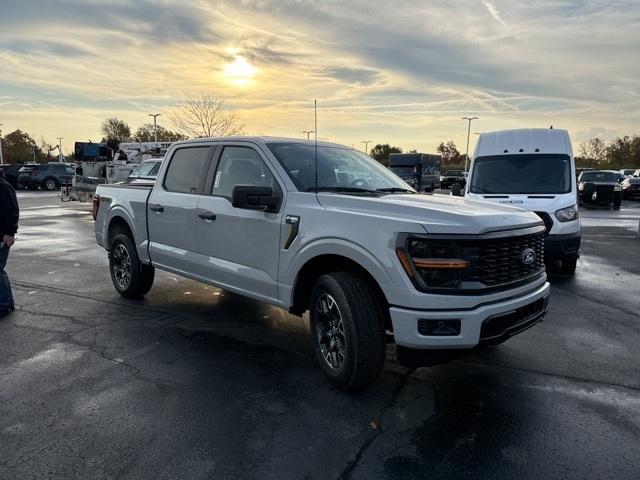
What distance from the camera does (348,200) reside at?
376 centimetres

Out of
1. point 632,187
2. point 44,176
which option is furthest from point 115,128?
point 632,187

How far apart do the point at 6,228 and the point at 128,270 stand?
1.39 metres

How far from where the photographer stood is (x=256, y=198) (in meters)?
3.95

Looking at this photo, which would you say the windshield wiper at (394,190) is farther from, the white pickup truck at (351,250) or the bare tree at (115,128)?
the bare tree at (115,128)

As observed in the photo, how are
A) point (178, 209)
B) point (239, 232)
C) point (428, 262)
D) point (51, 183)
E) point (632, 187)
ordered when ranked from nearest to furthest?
point (428, 262), point (239, 232), point (178, 209), point (632, 187), point (51, 183)

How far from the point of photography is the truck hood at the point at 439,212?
128 inches

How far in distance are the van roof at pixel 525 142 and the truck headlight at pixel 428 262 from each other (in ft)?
21.1

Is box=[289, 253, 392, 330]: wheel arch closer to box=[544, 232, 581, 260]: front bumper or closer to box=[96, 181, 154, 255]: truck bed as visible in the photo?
box=[96, 181, 154, 255]: truck bed

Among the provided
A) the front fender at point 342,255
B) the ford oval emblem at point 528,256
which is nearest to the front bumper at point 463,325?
the front fender at point 342,255

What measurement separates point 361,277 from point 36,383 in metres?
2.65

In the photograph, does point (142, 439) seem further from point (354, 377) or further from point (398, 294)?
point (398, 294)

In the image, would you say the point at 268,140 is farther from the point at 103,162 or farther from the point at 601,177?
the point at 601,177

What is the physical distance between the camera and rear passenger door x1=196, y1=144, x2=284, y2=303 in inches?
167

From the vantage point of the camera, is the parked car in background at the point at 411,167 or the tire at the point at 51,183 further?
the tire at the point at 51,183
